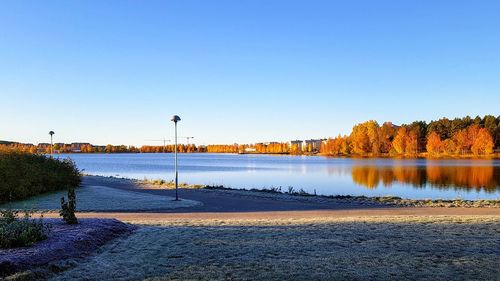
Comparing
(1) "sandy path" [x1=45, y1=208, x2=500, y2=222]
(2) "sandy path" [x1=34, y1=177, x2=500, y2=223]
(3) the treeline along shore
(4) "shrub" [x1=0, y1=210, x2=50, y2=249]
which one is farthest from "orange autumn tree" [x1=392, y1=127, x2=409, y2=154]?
(4) "shrub" [x1=0, y1=210, x2=50, y2=249]

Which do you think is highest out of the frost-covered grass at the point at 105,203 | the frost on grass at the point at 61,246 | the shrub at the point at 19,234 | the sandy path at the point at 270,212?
the shrub at the point at 19,234

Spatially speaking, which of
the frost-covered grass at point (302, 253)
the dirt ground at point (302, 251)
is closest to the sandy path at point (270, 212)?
the dirt ground at point (302, 251)

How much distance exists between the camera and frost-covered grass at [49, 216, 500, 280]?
309 inches

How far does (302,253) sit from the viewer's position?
9.30m

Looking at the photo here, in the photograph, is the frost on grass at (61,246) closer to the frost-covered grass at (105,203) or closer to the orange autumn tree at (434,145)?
the frost-covered grass at (105,203)

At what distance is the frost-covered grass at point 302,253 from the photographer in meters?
7.86

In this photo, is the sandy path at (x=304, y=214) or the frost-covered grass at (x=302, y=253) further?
the sandy path at (x=304, y=214)

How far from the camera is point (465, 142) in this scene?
12069 cm

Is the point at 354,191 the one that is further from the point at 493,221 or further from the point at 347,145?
the point at 347,145

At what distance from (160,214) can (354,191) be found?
22757 millimetres

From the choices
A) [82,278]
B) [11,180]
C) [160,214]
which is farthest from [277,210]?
[11,180]

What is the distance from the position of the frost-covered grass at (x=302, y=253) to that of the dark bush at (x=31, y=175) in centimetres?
1223

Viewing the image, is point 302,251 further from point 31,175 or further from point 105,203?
point 31,175

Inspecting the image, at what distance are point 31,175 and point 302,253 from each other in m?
20.1
